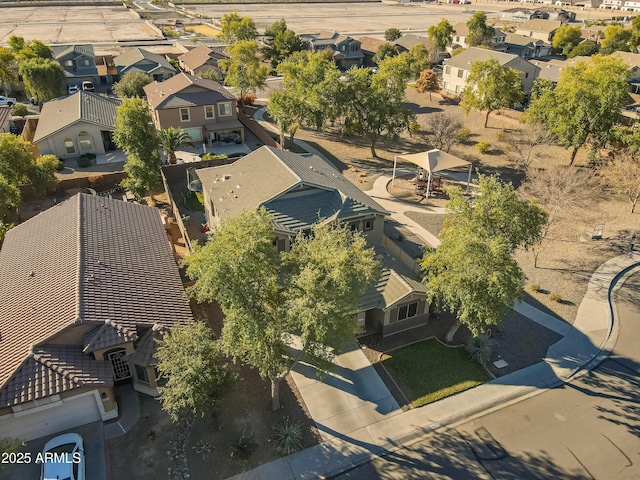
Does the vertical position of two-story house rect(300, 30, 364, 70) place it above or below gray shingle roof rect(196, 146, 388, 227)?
above

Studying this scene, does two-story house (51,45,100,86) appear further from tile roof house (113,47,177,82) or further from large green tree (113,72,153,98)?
large green tree (113,72,153,98)

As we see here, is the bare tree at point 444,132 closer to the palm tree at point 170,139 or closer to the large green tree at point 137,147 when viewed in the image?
the palm tree at point 170,139

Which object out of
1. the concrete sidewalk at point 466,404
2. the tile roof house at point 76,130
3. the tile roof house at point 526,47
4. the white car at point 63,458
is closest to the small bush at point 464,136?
the concrete sidewalk at point 466,404

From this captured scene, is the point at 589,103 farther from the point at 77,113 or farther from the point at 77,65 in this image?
the point at 77,65

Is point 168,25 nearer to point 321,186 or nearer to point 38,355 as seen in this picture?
point 321,186

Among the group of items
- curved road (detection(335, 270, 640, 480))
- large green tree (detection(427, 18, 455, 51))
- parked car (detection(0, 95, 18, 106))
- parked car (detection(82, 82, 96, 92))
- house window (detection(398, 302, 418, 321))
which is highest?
large green tree (detection(427, 18, 455, 51))

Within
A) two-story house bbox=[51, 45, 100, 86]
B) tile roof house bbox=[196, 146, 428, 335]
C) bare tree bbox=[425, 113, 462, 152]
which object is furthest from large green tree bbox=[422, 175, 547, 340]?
two-story house bbox=[51, 45, 100, 86]
